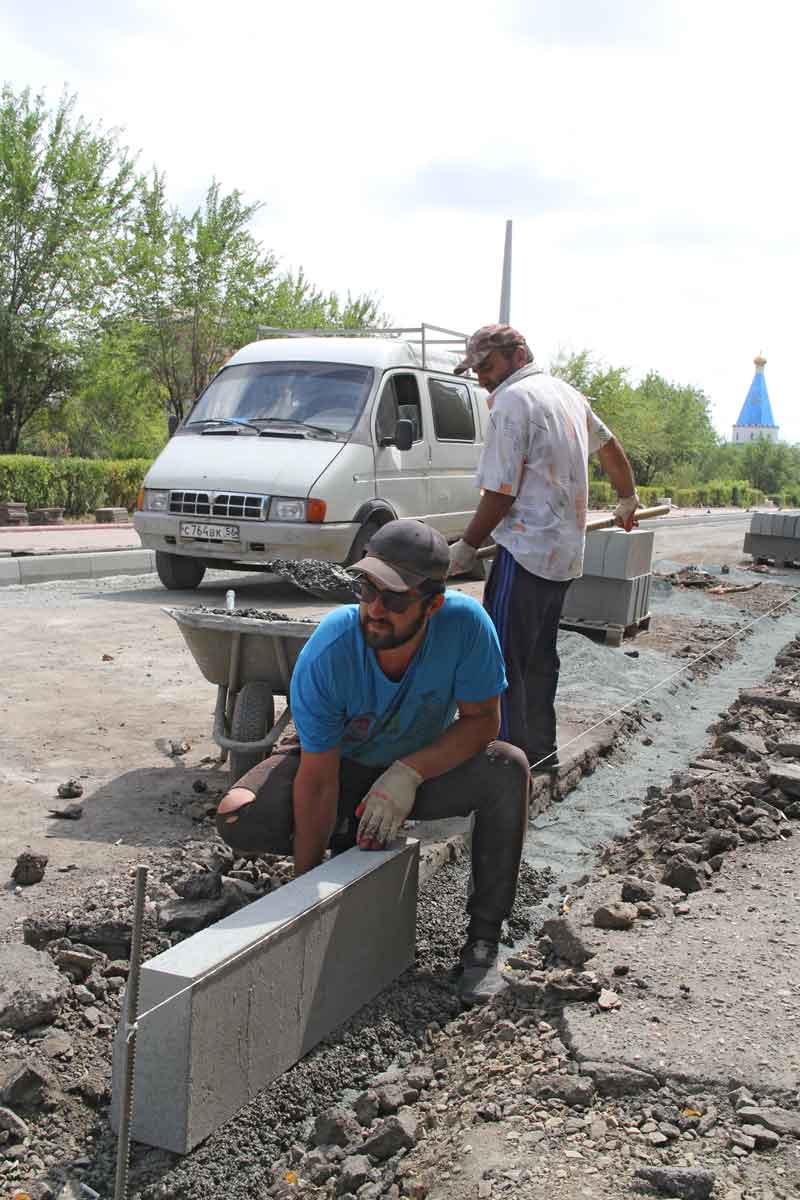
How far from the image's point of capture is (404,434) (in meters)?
10.2

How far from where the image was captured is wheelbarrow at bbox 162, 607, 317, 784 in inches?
183

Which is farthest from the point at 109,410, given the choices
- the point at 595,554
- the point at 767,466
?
the point at 767,466

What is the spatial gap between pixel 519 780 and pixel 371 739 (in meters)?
0.46

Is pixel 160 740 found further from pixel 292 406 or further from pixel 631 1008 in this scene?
pixel 292 406

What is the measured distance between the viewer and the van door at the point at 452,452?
37.9ft

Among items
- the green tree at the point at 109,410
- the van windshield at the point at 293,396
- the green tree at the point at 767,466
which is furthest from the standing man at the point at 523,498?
the green tree at the point at 767,466

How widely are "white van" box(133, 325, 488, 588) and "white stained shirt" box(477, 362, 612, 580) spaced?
508cm

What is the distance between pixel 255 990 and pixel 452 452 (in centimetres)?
950

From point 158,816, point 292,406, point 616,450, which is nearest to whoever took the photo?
point 158,816

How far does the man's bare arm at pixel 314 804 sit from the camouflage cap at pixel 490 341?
80.3 inches

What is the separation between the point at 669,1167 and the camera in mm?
2270

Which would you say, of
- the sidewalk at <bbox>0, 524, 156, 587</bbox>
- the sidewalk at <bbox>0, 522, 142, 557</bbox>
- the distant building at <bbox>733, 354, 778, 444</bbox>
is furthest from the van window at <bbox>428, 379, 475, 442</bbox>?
the distant building at <bbox>733, 354, 778, 444</bbox>

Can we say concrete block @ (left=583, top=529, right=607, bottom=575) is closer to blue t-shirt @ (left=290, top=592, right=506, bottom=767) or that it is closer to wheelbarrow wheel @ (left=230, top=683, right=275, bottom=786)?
wheelbarrow wheel @ (left=230, top=683, right=275, bottom=786)

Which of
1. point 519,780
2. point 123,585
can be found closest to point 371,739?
point 519,780
